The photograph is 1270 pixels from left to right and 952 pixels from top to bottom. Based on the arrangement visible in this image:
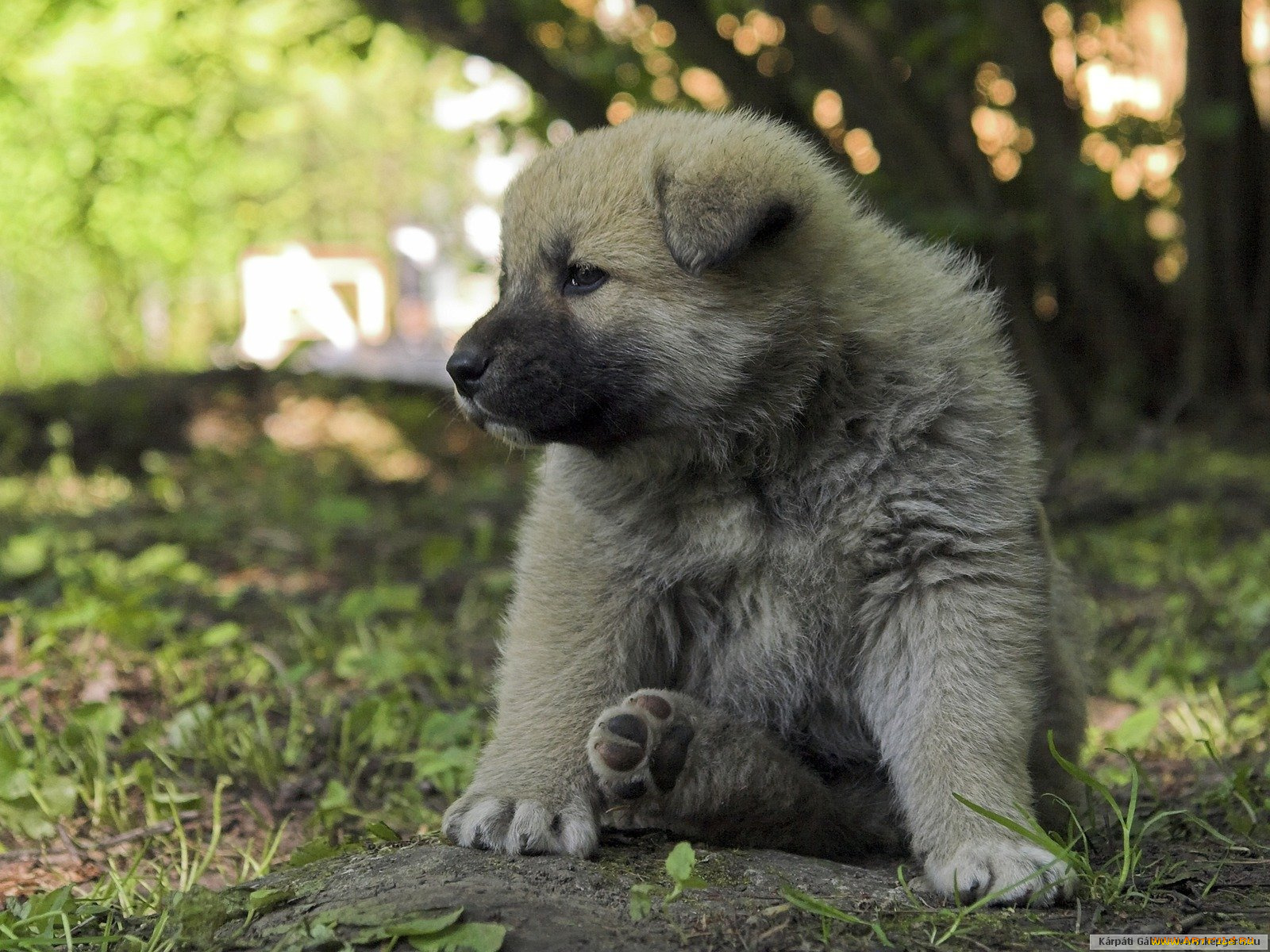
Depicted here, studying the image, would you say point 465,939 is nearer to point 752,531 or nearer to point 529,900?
point 529,900

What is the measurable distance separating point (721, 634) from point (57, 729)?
6.68 feet

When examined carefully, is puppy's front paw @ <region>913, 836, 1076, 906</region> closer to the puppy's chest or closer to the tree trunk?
the puppy's chest

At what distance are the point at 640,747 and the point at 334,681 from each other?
1968mm

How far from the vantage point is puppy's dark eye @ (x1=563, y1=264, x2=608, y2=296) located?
3066 mm

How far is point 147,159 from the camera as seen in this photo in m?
13.6

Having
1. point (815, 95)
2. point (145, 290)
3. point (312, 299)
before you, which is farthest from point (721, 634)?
point (312, 299)

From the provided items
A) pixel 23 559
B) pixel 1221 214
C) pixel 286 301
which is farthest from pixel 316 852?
pixel 286 301

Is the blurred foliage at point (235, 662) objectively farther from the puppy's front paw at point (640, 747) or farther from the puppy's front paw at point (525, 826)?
the puppy's front paw at point (640, 747)

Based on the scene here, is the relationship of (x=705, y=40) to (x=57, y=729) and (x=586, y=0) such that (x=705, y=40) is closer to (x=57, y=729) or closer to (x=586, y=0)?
(x=586, y=0)

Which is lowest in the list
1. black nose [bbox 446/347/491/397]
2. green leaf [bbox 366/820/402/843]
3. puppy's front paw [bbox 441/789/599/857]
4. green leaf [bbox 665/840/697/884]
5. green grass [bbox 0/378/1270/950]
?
green grass [bbox 0/378/1270/950]

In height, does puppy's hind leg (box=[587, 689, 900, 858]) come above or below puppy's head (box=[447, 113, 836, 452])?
below

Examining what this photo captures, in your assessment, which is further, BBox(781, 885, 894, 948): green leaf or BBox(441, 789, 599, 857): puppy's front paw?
BBox(441, 789, 599, 857): puppy's front paw

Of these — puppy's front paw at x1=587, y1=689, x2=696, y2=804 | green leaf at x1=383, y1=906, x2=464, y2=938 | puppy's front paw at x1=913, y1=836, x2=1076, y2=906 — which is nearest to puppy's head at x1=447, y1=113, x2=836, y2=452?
puppy's front paw at x1=587, y1=689, x2=696, y2=804

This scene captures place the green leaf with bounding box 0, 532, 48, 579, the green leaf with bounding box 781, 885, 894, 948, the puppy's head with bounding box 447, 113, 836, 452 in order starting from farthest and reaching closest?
the green leaf with bounding box 0, 532, 48, 579, the puppy's head with bounding box 447, 113, 836, 452, the green leaf with bounding box 781, 885, 894, 948
